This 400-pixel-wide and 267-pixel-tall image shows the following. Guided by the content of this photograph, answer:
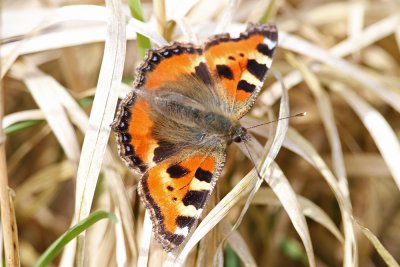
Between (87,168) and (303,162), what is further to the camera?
(303,162)

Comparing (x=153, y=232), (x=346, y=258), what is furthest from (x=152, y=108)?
(x=346, y=258)

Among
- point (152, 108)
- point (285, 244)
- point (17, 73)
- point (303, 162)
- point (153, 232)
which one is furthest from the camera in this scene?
point (303, 162)

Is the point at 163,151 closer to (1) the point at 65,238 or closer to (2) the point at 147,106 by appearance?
(2) the point at 147,106

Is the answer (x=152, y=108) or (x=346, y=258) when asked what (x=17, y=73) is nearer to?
(x=152, y=108)

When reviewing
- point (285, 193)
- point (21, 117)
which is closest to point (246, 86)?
point (285, 193)

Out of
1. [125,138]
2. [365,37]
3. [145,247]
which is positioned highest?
[365,37]
